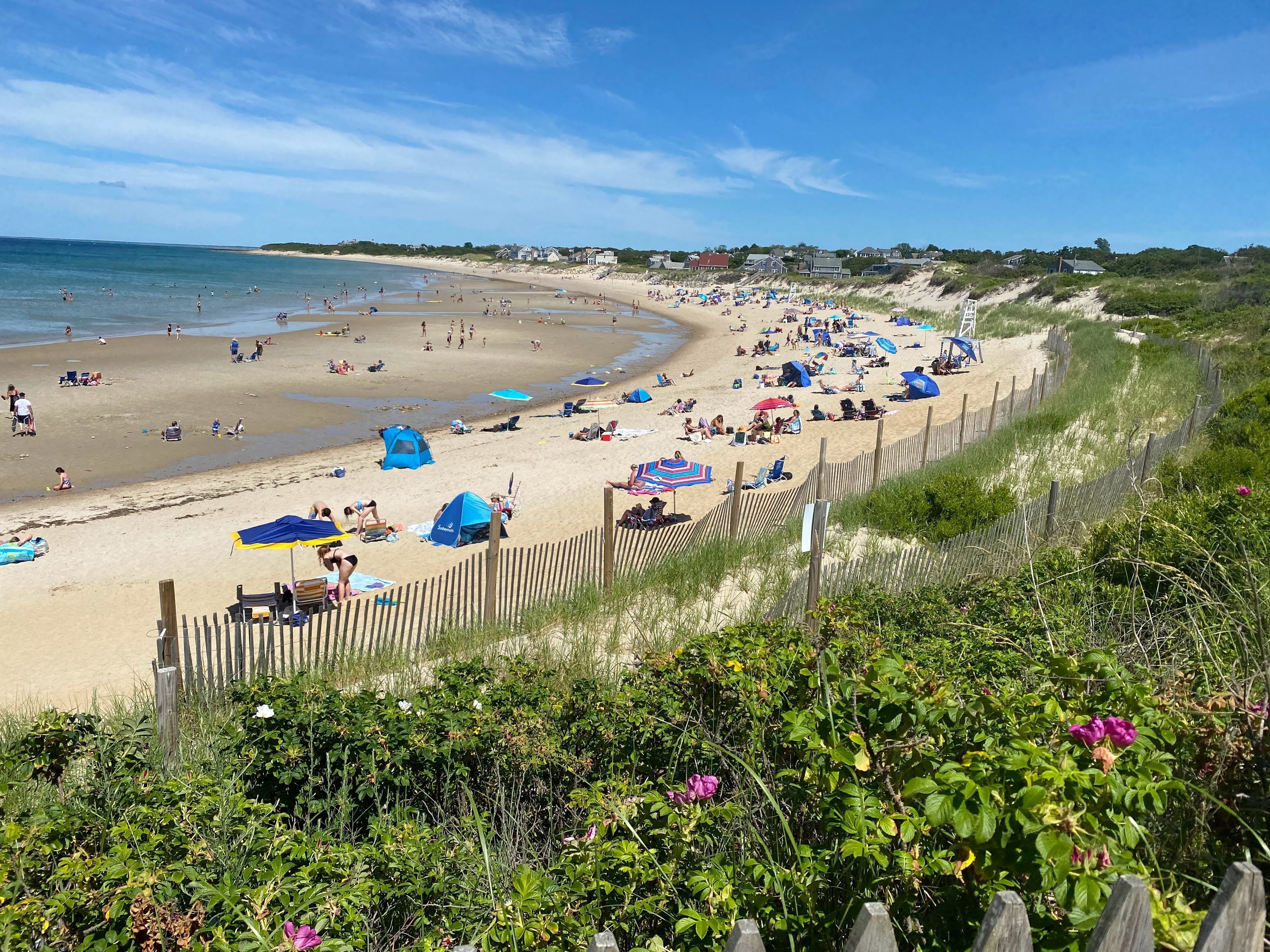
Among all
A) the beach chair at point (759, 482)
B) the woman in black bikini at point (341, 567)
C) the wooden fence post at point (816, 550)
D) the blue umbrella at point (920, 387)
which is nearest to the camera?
the wooden fence post at point (816, 550)

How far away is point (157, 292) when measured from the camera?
7400 centimetres

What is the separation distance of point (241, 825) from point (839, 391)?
87.3 feet

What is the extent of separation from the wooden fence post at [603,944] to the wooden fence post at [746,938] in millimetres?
239

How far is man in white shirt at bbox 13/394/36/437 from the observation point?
68.7ft

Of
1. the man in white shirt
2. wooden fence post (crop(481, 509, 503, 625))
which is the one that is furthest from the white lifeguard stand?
the man in white shirt

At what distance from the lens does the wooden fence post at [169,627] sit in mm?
6113

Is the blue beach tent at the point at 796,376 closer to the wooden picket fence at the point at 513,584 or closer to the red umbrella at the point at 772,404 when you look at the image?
the red umbrella at the point at 772,404

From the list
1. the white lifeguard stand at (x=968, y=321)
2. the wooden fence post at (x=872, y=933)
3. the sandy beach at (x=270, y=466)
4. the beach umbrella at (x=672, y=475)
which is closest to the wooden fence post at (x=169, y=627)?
the sandy beach at (x=270, y=466)

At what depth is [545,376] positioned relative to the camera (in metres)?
34.1

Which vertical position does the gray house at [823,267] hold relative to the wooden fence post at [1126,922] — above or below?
above

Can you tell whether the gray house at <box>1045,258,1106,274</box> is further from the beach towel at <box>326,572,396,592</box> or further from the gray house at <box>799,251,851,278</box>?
the beach towel at <box>326,572,396,592</box>

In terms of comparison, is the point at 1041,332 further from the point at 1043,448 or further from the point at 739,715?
the point at 739,715

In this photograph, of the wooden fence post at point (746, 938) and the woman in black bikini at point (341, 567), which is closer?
the wooden fence post at point (746, 938)

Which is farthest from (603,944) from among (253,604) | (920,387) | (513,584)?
(920,387)
